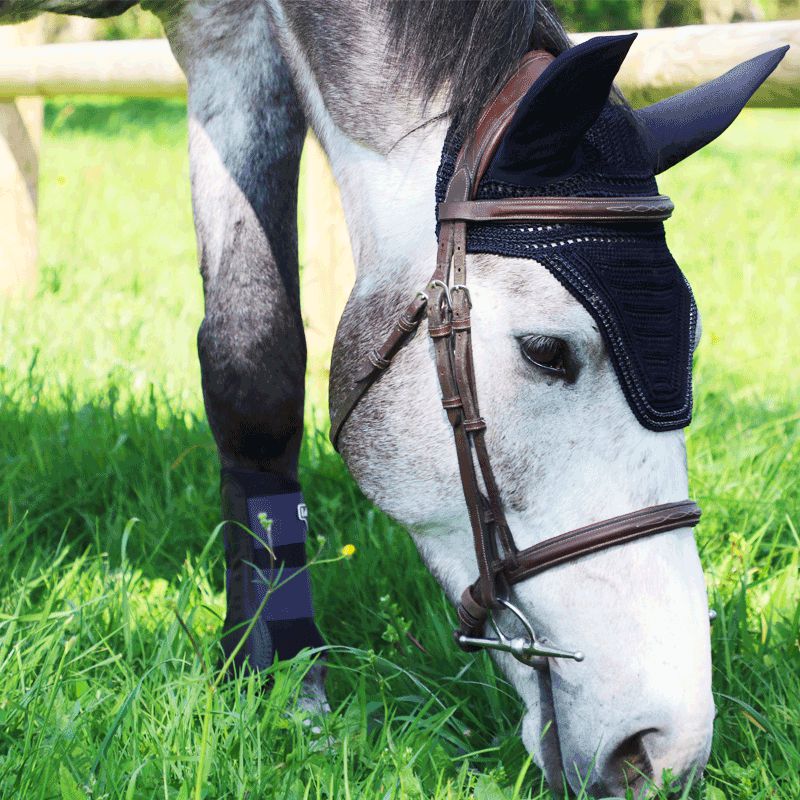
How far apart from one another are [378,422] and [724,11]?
17743 mm

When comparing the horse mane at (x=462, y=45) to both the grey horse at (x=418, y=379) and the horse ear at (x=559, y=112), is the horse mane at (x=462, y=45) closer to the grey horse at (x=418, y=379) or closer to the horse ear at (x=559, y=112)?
the grey horse at (x=418, y=379)

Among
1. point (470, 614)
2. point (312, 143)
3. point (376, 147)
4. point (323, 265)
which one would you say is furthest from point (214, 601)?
point (312, 143)

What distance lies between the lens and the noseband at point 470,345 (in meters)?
1.55

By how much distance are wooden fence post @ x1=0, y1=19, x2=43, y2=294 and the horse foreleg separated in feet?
10.2

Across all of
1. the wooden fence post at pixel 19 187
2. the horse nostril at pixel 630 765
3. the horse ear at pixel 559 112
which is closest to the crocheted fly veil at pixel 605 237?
the horse ear at pixel 559 112

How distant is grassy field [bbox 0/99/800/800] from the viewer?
1.65 metres

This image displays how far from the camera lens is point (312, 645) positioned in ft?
Result: 6.75

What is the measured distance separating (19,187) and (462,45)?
13.0ft

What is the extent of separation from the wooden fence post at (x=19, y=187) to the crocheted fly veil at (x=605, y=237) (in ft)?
13.0

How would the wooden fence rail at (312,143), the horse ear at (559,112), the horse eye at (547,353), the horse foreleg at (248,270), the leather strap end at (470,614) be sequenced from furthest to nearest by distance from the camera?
the wooden fence rail at (312,143) < the horse foreleg at (248,270) < the leather strap end at (470,614) < the horse eye at (547,353) < the horse ear at (559,112)

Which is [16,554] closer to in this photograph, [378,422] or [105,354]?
[378,422]

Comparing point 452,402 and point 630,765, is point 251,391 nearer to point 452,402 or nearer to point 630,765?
point 452,402

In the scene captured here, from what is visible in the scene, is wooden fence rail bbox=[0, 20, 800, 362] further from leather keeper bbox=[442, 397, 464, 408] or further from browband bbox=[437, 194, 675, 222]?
leather keeper bbox=[442, 397, 464, 408]

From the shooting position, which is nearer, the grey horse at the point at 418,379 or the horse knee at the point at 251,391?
the grey horse at the point at 418,379
